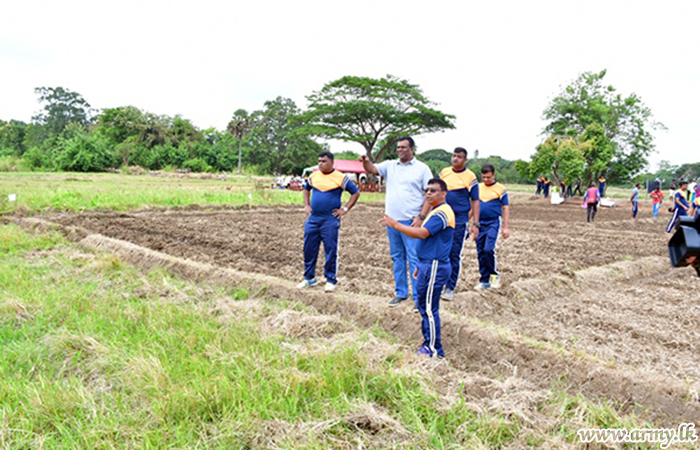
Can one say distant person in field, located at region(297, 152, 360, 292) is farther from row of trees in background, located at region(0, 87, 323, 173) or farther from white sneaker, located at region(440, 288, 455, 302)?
row of trees in background, located at region(0, 87, 323, 173)

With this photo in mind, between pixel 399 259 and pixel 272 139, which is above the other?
pixel 272 139

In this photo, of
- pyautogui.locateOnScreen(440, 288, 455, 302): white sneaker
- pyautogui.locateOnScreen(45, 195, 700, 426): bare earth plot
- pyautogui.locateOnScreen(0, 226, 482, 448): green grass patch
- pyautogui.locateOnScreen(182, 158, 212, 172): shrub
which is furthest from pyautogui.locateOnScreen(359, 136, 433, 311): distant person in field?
pyautogui.locateOnScreen(182, 158, 212, 172): shrub

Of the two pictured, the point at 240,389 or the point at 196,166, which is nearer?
the point at 240,389

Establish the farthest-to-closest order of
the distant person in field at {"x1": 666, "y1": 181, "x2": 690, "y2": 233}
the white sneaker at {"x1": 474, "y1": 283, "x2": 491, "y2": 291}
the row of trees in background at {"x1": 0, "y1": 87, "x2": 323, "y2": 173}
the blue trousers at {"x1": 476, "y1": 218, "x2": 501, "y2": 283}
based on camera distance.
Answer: the row of trees in background at {"x1": 0, "y1": 87, "x2": 323, "y2": 173} < the distant person in field at {"x1": 666, "y1": 181, "x2": 690, "y2": 233} < the white sneaker at {"x1": 474, "y1": 283, "x2": 491, "y2": 291} < the blue trousers at {"x1": 476, "y1": 218, "x2": 501, "y2": 283}

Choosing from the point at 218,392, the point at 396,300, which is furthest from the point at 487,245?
the point at 218,392

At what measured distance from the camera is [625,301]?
6098 mm

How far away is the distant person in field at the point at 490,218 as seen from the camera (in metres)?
6.00

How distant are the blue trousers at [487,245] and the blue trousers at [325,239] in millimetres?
1888

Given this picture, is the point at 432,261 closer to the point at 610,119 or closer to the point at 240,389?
the point at 240,389

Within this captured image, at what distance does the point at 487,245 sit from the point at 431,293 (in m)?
2.30

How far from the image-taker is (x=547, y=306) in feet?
19.2

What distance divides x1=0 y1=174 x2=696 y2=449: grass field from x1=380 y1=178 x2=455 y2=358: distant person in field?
302mm

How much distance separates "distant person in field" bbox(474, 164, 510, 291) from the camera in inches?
236

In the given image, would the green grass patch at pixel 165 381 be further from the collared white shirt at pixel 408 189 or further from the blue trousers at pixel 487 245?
the blue trousers at pixel 487 245
